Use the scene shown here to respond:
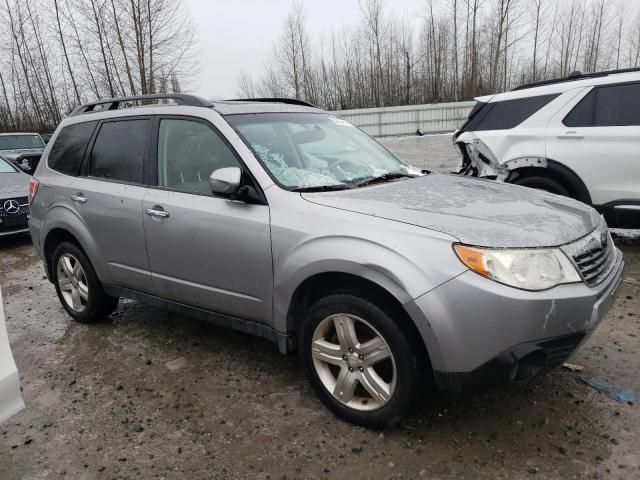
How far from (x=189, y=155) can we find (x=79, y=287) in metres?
1.79

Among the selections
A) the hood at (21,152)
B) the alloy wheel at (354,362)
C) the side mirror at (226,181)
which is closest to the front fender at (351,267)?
the alloy wheel at (354,362)

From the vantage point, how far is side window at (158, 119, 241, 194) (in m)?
3.21

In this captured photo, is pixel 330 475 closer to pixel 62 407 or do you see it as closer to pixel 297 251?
pixel 297 251

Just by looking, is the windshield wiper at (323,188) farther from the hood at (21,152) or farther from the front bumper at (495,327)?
the hood at (21,152)

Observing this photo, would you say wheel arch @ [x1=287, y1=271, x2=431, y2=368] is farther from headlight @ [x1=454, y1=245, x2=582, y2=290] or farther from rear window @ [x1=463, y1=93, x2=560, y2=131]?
rear window @ [x1=463, y1=93, x2=560, y2=131]

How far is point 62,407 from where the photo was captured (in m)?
3.13

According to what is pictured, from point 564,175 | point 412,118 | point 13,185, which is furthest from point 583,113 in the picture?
point 412,118

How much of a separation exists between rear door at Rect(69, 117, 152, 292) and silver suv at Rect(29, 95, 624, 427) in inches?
0.6

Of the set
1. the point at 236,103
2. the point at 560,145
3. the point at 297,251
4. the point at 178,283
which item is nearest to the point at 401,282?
the point at 297,251

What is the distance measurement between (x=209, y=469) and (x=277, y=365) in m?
1.09

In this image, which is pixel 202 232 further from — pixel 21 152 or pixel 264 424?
pixel 21 152

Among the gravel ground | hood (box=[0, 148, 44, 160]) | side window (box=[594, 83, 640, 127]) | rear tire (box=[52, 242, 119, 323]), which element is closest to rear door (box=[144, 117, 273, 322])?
the gravel ground

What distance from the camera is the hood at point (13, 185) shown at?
7.88m

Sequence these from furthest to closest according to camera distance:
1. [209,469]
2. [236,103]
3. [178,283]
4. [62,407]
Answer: [236,103]
[178,283]
[62,407]
[209,469]
